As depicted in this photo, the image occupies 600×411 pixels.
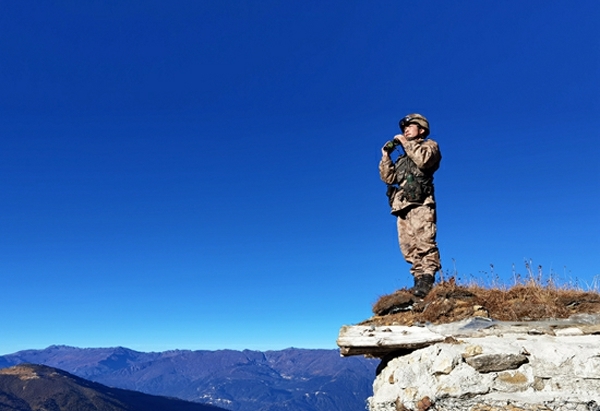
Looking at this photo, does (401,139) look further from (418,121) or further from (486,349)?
(486,349)

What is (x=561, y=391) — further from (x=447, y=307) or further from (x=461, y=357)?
(x=447, y=307)

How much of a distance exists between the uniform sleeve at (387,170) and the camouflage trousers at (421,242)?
0.87m

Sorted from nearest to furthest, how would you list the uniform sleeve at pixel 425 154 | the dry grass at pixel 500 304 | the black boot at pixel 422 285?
1. the dry grass at pixel 500 304
2. the black boot at pixel 422 285
3. the uniform sleeve at pixel 425 154

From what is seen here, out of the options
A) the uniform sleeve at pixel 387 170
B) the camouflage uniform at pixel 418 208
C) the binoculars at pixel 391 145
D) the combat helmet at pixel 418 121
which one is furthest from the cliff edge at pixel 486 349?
the combat helmet at pixel 418 121

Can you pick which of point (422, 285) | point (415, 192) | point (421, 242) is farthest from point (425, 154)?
point (422, 285)

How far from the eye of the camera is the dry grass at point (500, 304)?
21.8 ft

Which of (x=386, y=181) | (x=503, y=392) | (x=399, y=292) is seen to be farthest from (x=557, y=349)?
(x=386, y=181)

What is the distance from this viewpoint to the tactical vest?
30.3 feet

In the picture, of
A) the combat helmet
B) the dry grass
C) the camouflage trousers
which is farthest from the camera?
the combat helmet

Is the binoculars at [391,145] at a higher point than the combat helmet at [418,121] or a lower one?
lower

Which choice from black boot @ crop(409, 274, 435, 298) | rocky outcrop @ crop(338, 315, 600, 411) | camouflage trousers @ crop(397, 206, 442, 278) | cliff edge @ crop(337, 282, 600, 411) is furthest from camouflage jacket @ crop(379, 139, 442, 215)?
rocky outcrop @ crop(338, 315, 600, 411)

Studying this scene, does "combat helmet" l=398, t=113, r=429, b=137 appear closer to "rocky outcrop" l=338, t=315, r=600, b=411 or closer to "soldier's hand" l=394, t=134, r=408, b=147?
"soldier's hand" l=394, t=134, r=408, b=147

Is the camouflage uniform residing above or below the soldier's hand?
below

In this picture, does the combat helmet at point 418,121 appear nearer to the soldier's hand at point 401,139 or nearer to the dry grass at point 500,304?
the soldier's hand at point 401,139
